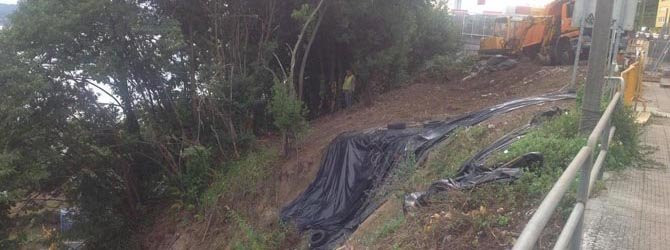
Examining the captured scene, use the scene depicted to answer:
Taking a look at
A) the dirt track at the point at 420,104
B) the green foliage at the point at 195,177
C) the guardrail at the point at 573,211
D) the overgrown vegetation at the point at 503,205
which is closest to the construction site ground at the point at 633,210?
the overgrown vegetation at the point at 503,205

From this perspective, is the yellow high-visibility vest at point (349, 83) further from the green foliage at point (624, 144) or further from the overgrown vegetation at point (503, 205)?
the green foliage at point (624, 144)

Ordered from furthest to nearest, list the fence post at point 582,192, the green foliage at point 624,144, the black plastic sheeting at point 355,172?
the black plastic sheeting at point 355,172, the green foliage at point 624,144, the fence post at point 582,192

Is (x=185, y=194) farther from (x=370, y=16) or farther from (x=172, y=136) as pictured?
(x=370, y=16)

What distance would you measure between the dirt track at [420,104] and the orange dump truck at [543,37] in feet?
2.75

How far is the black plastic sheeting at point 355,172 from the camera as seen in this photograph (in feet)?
31.4

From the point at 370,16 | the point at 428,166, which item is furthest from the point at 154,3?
the point at 428,166

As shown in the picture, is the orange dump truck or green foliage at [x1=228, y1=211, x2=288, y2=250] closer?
green foliage at [x1=228, y1=211, x2=288, y2=250]

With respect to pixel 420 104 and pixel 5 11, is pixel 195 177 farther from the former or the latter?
pixel 420 104

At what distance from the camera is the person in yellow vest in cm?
1782

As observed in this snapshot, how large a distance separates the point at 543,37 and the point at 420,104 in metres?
6.89

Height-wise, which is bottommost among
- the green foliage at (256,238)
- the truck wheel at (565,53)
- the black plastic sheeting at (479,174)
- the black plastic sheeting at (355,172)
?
the green foliage at (256,238)

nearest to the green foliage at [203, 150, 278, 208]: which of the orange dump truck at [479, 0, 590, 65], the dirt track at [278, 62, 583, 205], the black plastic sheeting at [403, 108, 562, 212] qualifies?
the dirt track at [278, 62, 583, 205]

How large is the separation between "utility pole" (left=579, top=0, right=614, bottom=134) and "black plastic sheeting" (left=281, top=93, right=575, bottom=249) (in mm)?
3981

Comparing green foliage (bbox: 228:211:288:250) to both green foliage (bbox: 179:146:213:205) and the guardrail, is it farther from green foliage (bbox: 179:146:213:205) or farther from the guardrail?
the guardrail
